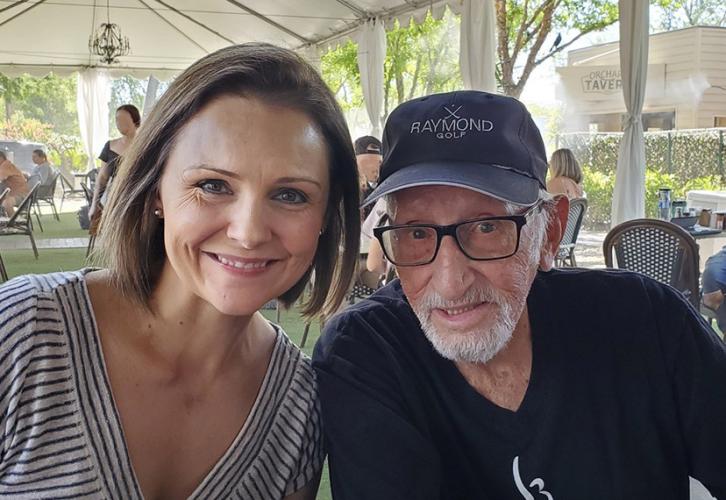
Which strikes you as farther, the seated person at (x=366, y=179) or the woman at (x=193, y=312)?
the seated person at (x=366, y=179)

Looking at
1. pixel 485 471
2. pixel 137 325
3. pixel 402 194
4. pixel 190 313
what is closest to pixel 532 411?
pixel 485 471

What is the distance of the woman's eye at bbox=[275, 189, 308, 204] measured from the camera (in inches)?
46.9

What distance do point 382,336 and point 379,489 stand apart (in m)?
0.31

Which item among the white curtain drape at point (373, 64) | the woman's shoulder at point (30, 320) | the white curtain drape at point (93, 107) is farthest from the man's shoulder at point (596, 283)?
the white curtain drape at point (93, 107)

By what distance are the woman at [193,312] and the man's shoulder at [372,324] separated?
0.46 ft

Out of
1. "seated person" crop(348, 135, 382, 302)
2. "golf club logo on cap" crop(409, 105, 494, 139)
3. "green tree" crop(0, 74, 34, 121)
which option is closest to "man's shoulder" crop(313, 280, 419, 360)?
"golf club logo on cap" crop(409, 105, 494, 139)

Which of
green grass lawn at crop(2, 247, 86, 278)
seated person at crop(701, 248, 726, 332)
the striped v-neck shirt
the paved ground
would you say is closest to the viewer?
the striped v-neck shirt

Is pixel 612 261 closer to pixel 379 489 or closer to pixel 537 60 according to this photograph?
pixel 379 489

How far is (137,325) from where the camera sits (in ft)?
4.48

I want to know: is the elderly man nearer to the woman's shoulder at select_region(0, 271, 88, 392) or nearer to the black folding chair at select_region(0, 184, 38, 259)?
the woman's shoulder at select_region(0, 271, 88, 392)

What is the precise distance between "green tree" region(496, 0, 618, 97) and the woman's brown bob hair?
10696 mm

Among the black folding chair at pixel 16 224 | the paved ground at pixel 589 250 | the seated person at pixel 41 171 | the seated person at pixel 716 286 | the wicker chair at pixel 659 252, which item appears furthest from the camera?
the seated person at pixel 41 171

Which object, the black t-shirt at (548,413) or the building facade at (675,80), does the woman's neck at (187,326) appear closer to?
the black t-shirt at (548,413)

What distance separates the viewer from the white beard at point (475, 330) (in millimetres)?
1310
